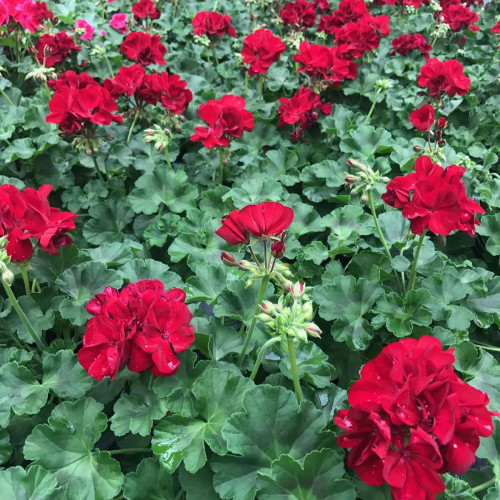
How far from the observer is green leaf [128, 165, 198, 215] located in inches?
75.3

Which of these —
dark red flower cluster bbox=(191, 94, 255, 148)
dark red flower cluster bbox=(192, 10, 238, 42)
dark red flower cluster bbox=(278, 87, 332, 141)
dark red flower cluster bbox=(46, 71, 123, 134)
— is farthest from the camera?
dark red flower cluster bbox=(192, 10, 238, 42)

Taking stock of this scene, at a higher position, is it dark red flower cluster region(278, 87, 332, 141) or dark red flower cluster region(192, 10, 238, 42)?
dark red flower cluster region(192, 10, 238, 42)

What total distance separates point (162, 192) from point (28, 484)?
4.00 feet

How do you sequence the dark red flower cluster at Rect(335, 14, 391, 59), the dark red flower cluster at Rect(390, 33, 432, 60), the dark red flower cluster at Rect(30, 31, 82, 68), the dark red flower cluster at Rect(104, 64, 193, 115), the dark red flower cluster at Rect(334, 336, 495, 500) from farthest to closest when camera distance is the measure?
the dark red flower cluster at Rect(390, 33, 432, 60)
the dark red flower cluster at Rect(335, 14, 391, 59)
the dark red flower cluster at Rect(30, 31, 82, 68)
the dark red flower cluster at Rect(104, 64, 193, 115)
the dark red flower cluster at Rect(334, 336, 495, 500)

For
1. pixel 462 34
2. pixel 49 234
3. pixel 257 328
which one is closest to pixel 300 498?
pixel 257 328

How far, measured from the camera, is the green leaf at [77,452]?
3.40 feet

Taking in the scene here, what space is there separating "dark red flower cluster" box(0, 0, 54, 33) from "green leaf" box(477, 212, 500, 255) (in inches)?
90.7

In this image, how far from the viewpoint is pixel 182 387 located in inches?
44.8

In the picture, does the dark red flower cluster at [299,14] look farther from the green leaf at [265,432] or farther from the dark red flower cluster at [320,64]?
the green leaf at [265,432]

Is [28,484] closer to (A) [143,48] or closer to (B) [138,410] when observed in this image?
(B) [138,410]

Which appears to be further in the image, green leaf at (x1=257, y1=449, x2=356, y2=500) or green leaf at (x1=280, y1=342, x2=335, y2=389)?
green leaf at (x1=280, y1=342, x2=335, y2=389)

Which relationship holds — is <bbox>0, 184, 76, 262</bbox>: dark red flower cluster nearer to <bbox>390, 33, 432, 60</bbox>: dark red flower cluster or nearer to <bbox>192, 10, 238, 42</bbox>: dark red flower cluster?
<bbox>192, 10, 238, 42</bbox>: dark red flower cluster

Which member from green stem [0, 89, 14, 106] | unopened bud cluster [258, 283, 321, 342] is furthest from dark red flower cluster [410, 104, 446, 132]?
green stem [0, 89, 14, 106]

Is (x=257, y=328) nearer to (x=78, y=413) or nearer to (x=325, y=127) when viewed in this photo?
(x=78, y=413)
